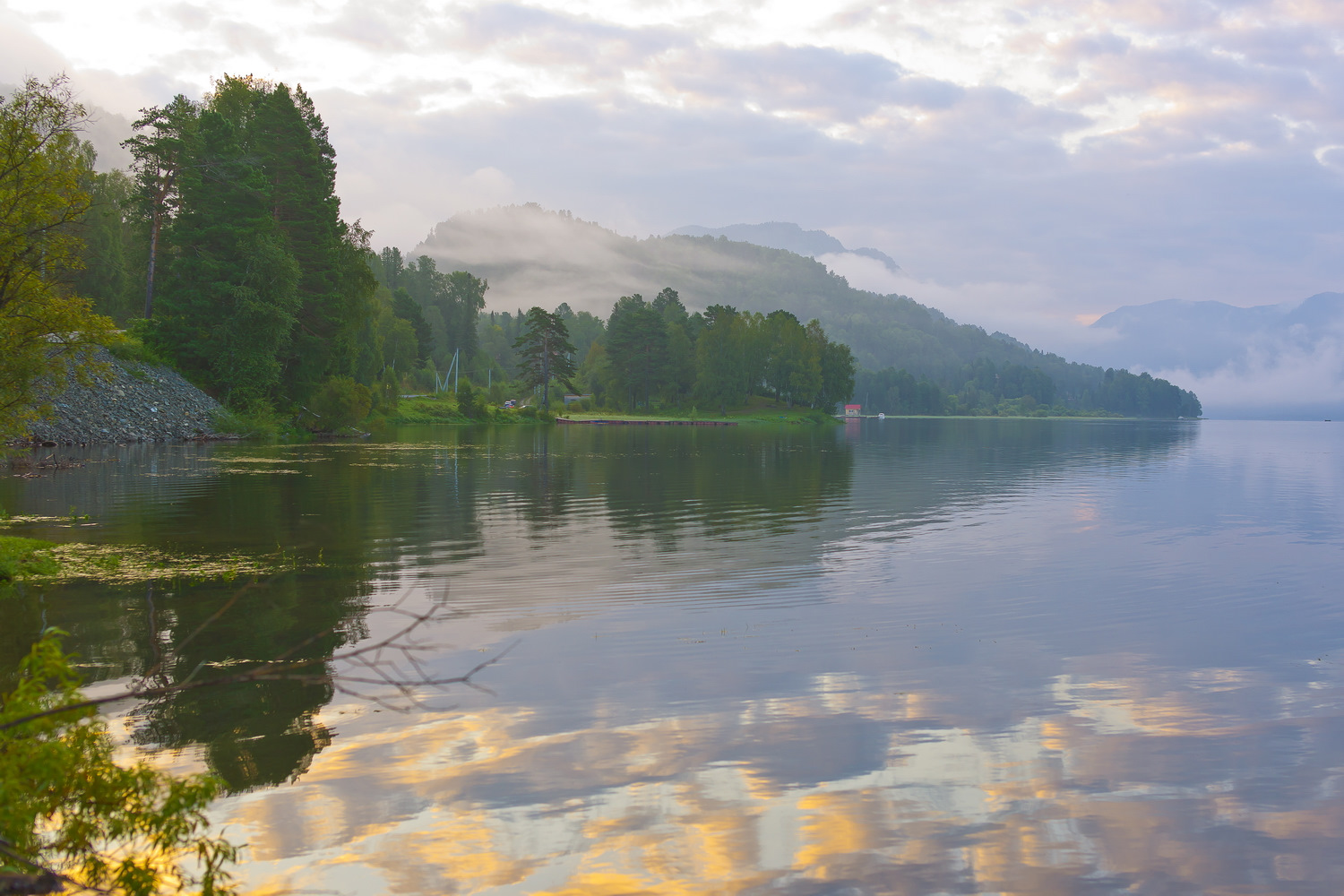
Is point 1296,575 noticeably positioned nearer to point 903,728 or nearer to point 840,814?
Answer: point 903,728

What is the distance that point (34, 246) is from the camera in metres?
19.4

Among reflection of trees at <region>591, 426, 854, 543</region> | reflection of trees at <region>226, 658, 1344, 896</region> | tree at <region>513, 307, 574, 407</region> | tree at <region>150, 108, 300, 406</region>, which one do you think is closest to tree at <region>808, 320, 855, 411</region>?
tree at <region>513, 307, 574, 407</region>

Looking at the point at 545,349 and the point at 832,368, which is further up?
the point at 545,349

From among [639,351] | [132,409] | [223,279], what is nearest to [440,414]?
[639,351]

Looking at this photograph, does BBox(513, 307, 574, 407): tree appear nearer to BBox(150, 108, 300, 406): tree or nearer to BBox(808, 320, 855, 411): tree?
BBox(808, 320, 855, 411): tree

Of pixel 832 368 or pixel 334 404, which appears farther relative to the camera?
pixel 832 368

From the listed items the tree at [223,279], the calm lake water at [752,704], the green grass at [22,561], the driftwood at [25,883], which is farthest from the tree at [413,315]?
the driftwood at [25,883]

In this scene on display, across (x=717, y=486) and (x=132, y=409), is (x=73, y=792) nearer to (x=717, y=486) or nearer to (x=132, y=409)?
(x=717, y=486)

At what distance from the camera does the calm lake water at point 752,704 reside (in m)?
8.02

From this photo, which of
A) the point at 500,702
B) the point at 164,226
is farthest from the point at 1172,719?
the point at 164,226

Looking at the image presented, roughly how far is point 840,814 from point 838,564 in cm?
1416

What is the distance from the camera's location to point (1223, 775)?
9.91 metres

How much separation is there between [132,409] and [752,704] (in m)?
64.8

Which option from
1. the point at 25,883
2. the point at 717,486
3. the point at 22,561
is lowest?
the point at 717,486
